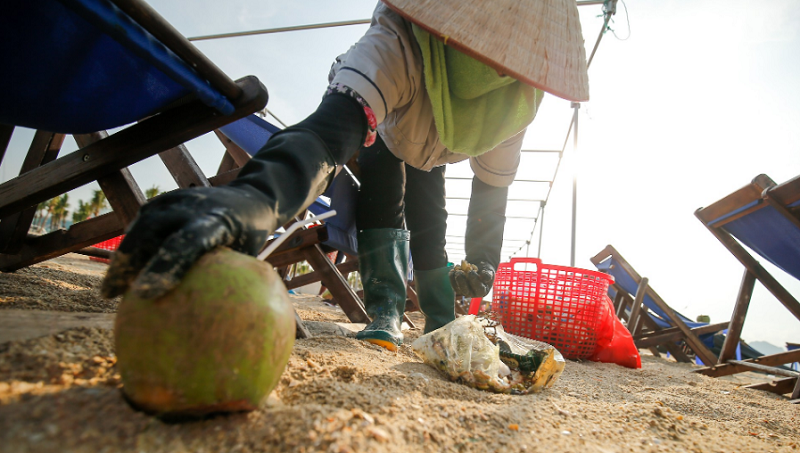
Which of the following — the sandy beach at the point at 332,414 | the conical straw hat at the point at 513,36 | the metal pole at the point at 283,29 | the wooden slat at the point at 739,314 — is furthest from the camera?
the metal pole at the point at 283,29

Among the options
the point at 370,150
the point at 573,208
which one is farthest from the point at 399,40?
the point at 573,208

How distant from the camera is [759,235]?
2.65m

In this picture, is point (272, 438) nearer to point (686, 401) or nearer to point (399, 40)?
point (399, 40)

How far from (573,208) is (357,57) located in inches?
197

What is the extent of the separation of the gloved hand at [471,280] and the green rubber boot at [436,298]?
0.26 meters

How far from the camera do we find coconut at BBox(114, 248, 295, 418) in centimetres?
54

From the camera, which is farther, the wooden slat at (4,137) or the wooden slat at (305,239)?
the wooden slat at (305,239)

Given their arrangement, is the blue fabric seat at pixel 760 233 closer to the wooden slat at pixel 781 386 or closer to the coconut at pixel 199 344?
the wooden slat at pixel 781 386

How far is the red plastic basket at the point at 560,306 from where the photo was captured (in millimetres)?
2418

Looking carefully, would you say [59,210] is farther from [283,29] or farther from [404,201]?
[404,201]

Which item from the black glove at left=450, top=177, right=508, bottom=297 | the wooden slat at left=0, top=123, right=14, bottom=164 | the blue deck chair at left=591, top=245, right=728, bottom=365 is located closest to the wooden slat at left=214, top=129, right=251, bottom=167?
the wooden slat at left=0, top=123, right=14, bottom=164

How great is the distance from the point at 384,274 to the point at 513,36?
1.06 metres

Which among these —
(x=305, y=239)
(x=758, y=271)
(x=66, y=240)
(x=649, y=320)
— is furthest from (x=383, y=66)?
(x=649, y=320)

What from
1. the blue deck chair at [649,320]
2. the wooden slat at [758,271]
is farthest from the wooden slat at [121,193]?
the blue deck chair at [649,320]
